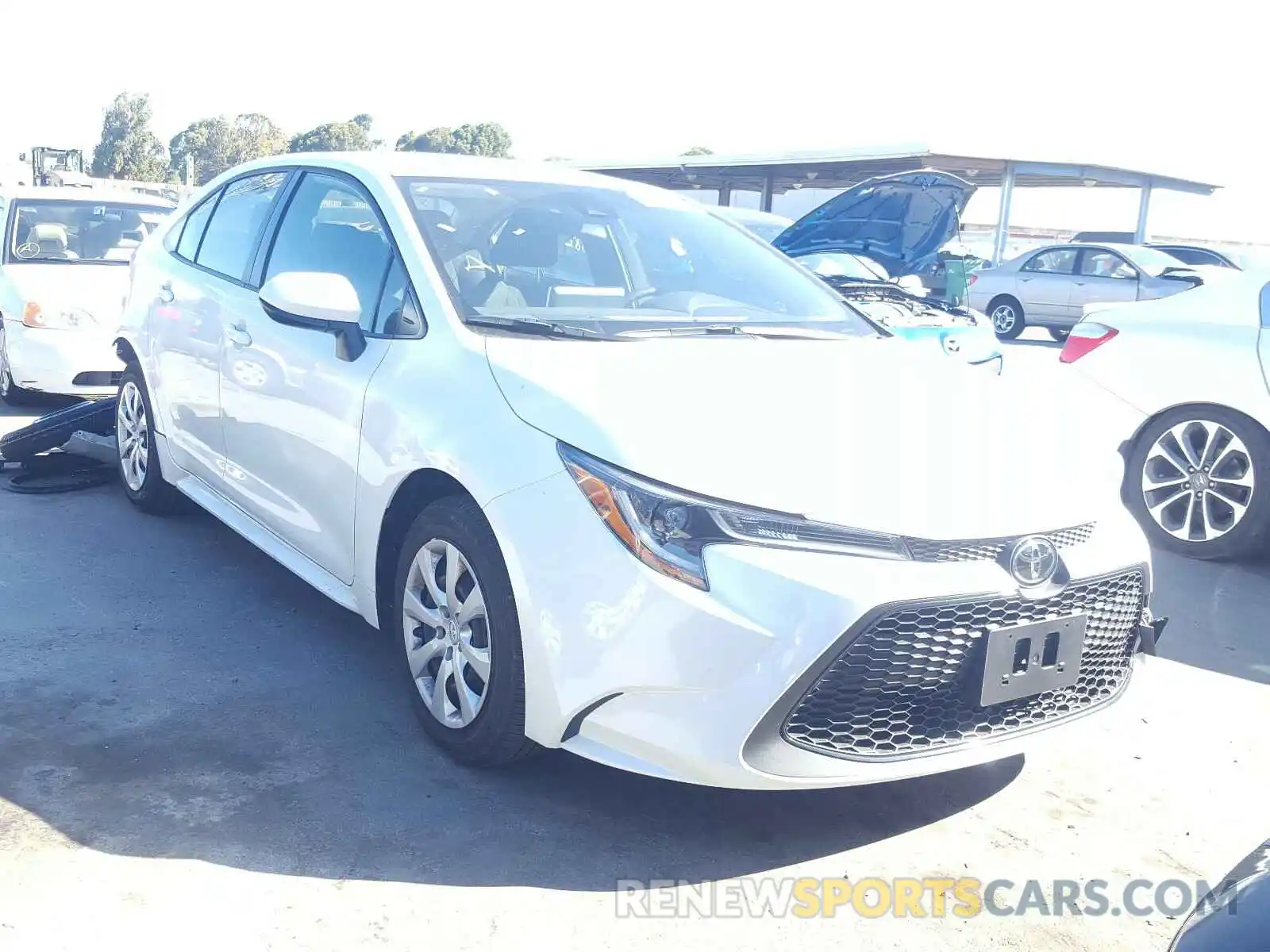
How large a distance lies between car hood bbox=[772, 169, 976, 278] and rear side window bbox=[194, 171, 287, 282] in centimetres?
760

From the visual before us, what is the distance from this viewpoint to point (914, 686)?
105 inches

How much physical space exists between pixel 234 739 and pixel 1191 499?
14.5 feet

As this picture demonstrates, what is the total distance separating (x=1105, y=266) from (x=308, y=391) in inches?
643

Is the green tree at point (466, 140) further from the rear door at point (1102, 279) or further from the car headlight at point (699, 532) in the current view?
the car headlight at point (699, 532)

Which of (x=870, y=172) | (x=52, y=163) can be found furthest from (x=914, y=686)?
(x=870, y=172)

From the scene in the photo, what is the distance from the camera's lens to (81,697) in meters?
3.60

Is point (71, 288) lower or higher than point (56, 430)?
higher

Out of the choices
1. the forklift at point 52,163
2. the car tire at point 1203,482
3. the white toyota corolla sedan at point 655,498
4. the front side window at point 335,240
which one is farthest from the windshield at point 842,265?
the forklift at point 52,163

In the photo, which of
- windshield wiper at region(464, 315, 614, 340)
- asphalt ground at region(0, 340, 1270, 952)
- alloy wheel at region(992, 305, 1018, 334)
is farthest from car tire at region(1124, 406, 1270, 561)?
alloy wheel at region(992, 305, 1018, 334)

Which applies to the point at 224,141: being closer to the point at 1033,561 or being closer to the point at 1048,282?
the point at 1048,282

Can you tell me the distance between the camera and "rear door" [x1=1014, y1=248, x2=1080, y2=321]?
714 inches

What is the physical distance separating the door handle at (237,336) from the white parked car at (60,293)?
3045mm

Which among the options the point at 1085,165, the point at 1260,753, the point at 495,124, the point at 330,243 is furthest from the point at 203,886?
the point at 495,124

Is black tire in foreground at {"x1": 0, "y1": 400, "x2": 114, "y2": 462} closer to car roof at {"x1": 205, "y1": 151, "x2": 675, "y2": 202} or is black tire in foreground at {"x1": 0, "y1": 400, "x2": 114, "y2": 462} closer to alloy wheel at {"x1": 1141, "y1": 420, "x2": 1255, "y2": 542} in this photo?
car roof at {"x1": 205, "y1": 151, "x2": 675, "y2": 202}
